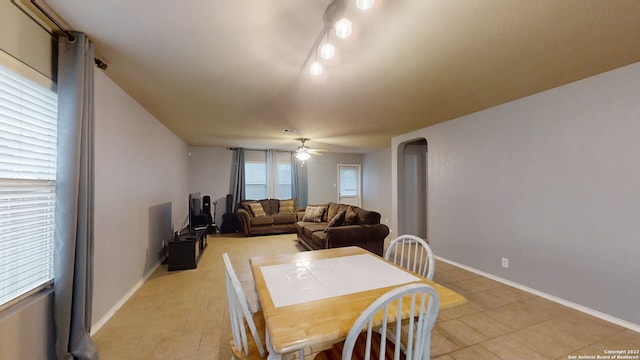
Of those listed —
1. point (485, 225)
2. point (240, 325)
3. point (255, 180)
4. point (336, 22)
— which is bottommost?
point (240, 325)

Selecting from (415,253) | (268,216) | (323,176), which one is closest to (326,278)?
(415,253)

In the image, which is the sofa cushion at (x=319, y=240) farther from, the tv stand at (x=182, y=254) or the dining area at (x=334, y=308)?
the dining area at (x=334, y=308)

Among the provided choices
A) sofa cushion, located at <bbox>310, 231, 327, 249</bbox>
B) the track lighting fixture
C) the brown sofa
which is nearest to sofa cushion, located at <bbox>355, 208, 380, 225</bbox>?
the brown sofa

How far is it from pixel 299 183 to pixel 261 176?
1182mm

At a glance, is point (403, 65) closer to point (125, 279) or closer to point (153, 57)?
point (153, 57)

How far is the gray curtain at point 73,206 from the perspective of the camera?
1.65 m

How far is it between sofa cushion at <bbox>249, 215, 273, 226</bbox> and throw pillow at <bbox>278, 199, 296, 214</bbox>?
0.62 m

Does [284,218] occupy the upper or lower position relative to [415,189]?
lower

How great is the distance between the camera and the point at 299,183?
25.0 ft

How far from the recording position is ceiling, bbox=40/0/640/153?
4.92 ft

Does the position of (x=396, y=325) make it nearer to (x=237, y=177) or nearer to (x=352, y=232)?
(x=352, y=232)

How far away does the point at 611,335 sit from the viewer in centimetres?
210

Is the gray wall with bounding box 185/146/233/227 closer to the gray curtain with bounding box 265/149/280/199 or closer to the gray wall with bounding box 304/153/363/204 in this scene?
the gray curtain with bounding box 265/149/280/199

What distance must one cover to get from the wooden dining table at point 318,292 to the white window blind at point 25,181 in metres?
1.40
